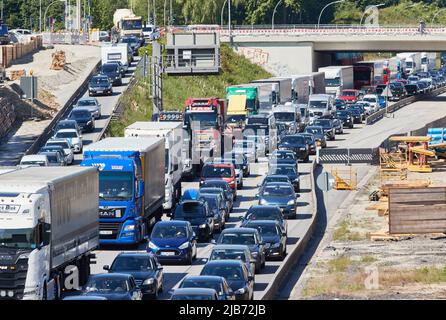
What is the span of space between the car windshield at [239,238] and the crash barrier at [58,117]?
2918 cm

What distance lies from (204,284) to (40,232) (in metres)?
3.62

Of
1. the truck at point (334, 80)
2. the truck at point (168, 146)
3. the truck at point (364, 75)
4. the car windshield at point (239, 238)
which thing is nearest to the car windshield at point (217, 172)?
the truck at point (168, 146)

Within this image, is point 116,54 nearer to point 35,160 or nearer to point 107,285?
point 35,160

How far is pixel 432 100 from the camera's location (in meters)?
114

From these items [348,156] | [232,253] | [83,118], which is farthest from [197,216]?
[83,118]

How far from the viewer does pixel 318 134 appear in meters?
73.2

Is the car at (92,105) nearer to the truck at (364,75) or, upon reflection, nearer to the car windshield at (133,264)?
the truck at (364,75)

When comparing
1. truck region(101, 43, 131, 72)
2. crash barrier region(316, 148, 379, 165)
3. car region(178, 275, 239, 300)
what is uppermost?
truck region(101, 43, 131, 72)

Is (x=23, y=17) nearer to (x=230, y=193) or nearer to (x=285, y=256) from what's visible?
(x=230, y=193)

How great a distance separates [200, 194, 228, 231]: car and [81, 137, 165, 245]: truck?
4.01 meters

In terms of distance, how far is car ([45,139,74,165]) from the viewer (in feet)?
198

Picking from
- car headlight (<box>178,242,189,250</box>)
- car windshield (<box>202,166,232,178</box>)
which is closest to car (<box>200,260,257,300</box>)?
car headlight (<box>178,242,189,250</box>)

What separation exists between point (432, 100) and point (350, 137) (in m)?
34.9

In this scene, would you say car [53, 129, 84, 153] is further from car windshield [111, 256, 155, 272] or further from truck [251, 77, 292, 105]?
car windshield [111, 256, 155, 272]
